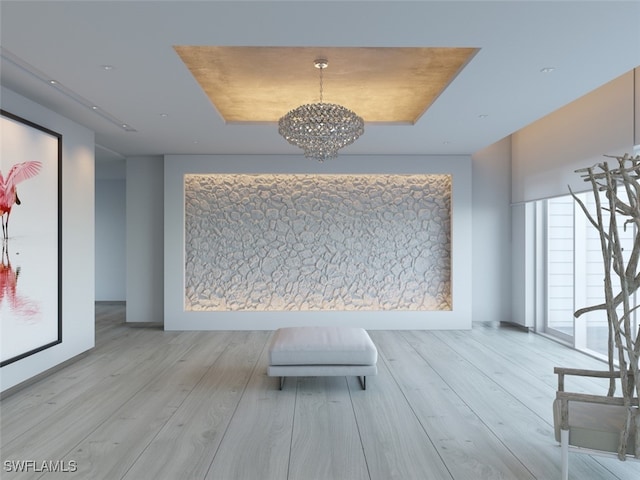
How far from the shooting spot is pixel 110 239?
965 cm

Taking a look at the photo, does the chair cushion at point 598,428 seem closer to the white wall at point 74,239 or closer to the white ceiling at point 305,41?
the white ceiling at point 305,41

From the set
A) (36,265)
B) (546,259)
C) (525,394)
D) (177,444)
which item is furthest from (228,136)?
(546,259)

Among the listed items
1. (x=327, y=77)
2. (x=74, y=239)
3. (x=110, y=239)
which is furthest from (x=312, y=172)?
(x=110, y=239)

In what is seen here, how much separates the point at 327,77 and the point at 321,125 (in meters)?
0.78

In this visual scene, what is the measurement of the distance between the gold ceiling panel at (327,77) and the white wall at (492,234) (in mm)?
2495

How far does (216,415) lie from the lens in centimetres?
352

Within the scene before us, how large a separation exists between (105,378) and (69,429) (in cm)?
127

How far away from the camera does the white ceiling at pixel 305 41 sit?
259cm

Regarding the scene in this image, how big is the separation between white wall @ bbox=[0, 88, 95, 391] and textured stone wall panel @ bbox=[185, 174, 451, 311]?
187 cm

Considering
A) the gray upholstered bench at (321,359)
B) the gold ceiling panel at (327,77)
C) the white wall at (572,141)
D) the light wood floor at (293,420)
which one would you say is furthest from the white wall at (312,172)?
the gray upholstered bench at (321,359)

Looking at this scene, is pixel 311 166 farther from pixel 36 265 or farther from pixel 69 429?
pixel 69 429

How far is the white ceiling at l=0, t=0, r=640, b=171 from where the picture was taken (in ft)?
8.49

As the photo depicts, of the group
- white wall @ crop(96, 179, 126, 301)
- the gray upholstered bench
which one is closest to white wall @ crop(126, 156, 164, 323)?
white wall @ crop(96, 179, 126, 301)

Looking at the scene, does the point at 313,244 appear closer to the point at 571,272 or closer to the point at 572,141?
the point at 571,272
